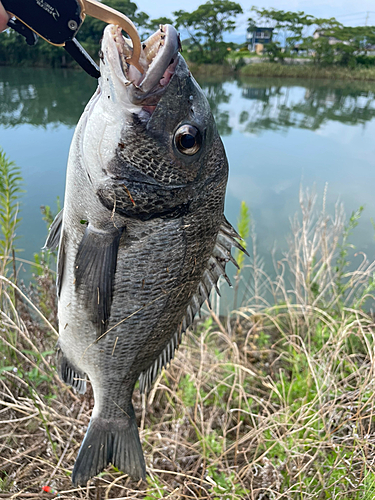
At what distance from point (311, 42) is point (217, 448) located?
119ft

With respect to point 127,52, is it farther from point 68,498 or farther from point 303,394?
point 303,394

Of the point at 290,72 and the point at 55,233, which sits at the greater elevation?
the point at 290,72

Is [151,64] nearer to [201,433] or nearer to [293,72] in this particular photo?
[201,433]

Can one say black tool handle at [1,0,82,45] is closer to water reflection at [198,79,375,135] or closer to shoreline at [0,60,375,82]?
water reflection at [198,79,375,135]

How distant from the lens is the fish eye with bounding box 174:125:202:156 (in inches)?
42.1

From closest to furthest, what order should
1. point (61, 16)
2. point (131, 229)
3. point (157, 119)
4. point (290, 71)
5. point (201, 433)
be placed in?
point (61, 16) < point (157, 119) < point (131, 229) < point (201, 433) < point (290, 71)

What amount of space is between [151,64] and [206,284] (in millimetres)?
865

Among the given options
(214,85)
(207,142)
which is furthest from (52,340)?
(214,85)

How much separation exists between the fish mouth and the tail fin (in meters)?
1.31

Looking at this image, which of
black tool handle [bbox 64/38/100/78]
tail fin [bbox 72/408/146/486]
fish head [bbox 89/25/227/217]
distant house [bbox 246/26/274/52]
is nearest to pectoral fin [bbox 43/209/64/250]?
fish head [bbox 89/25/227/217]

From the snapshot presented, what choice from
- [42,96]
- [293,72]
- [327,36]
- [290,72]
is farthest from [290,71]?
[42,96]

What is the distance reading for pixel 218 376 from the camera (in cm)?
293

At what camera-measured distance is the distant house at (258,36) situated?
35875mm

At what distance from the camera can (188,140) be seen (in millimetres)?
1084
